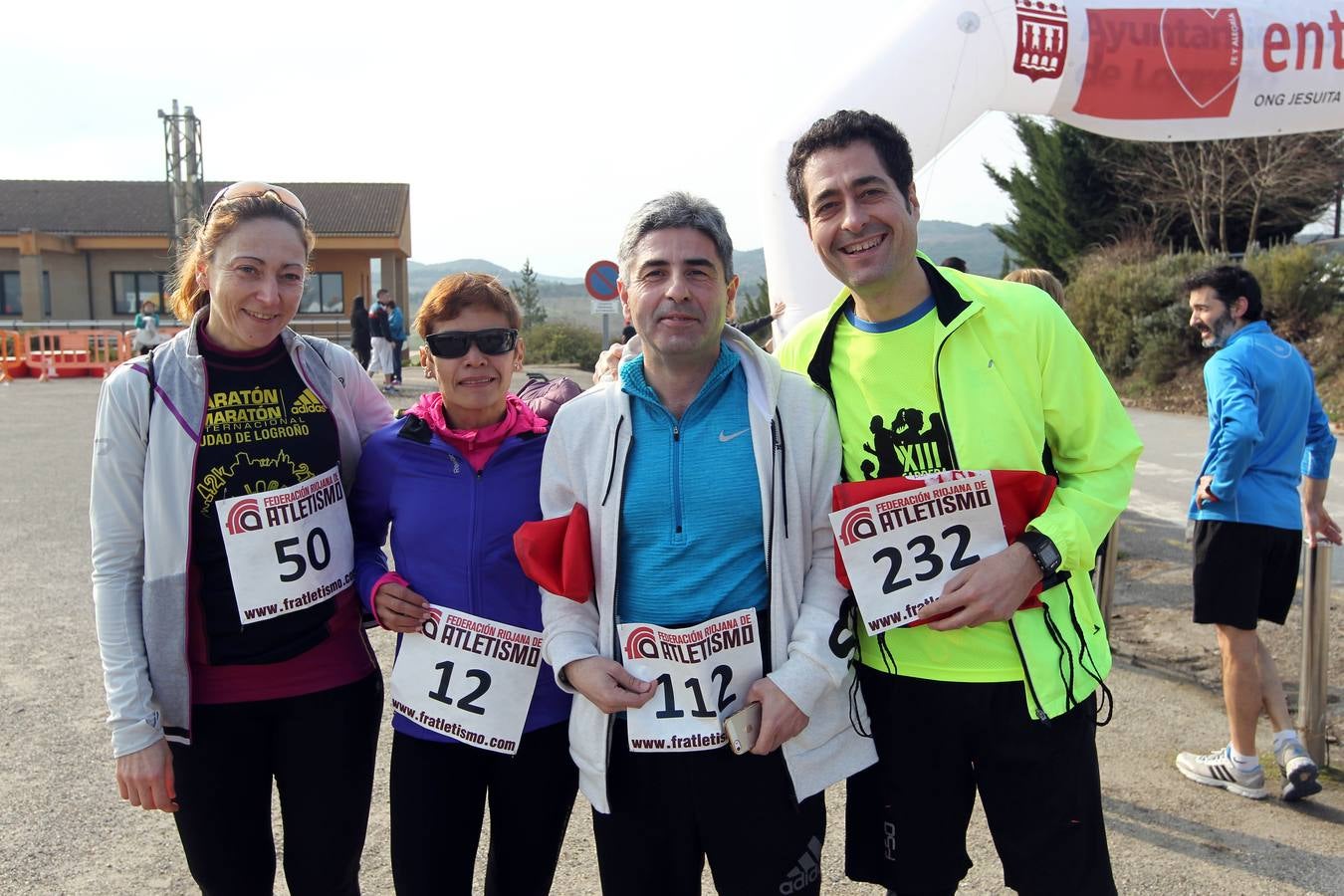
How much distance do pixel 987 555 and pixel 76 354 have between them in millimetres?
30236

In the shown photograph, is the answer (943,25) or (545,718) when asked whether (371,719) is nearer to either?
(545,718)

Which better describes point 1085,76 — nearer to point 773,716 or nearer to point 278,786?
point 773,716

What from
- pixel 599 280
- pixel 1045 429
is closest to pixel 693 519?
pixel 1045 429

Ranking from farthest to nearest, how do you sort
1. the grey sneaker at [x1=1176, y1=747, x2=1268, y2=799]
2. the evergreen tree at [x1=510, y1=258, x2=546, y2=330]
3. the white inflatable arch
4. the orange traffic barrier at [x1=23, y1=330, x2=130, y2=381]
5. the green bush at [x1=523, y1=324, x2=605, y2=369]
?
the evergreen tree at [x1=510, y1=258, x2=546, y2=330], the green bush at [x1=523, y1=324, x2=605, y2=369], the orange traffic barrier at [x1=23, y1=330, x2=130, y2=381], the white inflatable arch, the grey sneaker at [x1=1176, y1=747, x2=1268, y2=799]

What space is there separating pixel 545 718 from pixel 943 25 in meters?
5.37

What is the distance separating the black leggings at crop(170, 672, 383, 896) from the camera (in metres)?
2.45

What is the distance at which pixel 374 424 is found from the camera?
9.36 feet

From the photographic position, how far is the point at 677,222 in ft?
7.50

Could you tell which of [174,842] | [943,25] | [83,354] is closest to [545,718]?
[174,842]

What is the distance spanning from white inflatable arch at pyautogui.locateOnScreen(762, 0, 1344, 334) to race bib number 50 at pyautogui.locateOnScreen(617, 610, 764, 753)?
390 cm

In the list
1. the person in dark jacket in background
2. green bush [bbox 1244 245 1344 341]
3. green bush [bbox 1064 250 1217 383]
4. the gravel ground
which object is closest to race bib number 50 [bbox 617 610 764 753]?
the gravel ground

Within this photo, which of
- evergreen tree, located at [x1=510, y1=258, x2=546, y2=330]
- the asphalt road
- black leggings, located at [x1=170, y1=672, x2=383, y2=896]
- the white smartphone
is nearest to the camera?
the white smartphone

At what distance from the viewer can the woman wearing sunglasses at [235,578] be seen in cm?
239

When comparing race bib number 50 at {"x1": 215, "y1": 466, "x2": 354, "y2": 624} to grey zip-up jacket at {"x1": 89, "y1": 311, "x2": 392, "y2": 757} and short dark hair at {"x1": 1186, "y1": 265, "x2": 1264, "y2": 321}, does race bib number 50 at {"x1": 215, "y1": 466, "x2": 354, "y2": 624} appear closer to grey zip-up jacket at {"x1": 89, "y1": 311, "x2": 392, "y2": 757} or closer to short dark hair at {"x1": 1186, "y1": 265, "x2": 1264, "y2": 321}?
grey zip-up jacket at {"x1": 89, "y1": 311, "x2": 392, "y2": 757}
